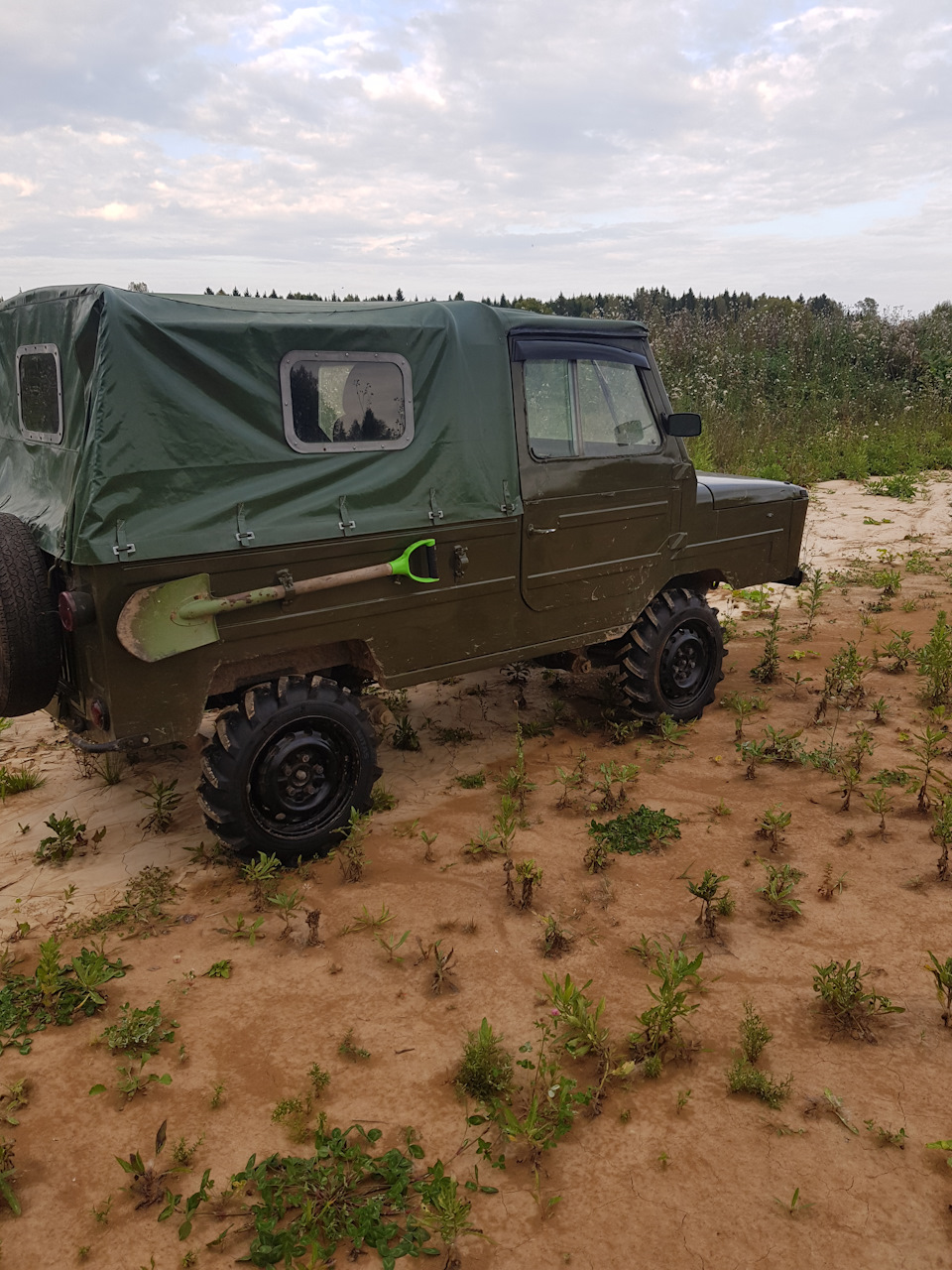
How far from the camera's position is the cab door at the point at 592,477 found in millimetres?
5156

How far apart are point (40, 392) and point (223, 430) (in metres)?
1.03

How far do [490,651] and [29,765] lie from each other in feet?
9.83

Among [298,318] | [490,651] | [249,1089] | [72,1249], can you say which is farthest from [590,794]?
[72,1249]

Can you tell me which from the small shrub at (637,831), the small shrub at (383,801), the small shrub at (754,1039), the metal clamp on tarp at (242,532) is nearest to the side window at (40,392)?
the metal clamp on tarp at (242,532)

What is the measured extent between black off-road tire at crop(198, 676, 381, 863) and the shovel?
1.42 ft

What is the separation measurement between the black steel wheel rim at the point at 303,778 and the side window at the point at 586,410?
1948 mm

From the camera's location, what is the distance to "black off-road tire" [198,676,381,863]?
4242 mm

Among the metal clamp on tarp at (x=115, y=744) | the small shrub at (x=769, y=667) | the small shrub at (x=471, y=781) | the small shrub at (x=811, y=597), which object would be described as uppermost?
the metal clamp on tarp at (x=115, y=744)

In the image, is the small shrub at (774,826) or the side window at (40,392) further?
the small shrub at (774,826)

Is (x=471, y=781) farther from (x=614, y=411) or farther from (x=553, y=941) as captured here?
(x=614, y=411)

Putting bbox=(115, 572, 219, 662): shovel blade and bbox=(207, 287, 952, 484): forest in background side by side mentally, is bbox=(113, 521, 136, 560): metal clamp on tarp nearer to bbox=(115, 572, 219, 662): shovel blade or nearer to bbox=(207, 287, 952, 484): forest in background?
bbox=(115, 572, 219, 662): shovel blade

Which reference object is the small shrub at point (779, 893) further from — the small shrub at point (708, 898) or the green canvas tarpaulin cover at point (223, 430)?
the green canvas tarpaulin cover at point (223, 430)

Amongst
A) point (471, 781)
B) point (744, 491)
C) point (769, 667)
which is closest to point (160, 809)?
point (471, 781)

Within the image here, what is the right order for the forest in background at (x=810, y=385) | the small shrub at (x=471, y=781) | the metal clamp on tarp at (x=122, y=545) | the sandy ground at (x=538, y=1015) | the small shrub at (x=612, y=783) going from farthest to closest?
the forest in background at (x=810, y=385) < the small shrub at (x=471, y=781) < the small shrub at (x=612, y=783) < the metal clamp on tarp at (x=122, y=545) < the sandy ground at (x=538, y=1015)
